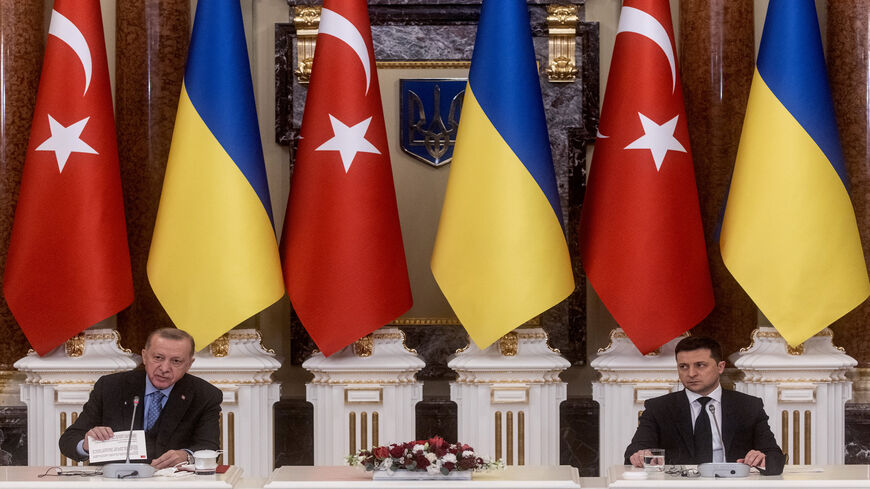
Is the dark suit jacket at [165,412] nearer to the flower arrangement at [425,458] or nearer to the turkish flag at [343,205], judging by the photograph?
the flower arrangement at [425,458]

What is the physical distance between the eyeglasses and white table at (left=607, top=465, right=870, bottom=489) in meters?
0.04

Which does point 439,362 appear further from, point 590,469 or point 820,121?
point 820,121

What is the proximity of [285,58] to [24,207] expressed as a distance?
175 centimetres

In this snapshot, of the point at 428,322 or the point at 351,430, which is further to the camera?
the point at 428,322

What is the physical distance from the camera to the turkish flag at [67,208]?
5.95 meters

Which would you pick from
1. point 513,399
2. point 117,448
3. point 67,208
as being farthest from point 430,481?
point 67,208

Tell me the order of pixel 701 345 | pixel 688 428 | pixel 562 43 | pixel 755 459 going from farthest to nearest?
pixel 562 43
pixel 688 428
pixel 701 345
pixel 755 459

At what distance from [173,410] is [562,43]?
323 centimetres

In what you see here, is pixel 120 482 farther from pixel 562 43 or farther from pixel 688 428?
pixel 562 43

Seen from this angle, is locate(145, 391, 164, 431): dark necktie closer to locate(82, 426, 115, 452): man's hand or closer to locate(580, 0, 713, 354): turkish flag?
locate(82, 426, 115, 452): man's hand

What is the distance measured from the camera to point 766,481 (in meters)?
4.10

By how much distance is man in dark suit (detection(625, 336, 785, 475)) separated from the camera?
470 centimetres

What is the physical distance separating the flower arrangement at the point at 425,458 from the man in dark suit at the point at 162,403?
3.19 ft

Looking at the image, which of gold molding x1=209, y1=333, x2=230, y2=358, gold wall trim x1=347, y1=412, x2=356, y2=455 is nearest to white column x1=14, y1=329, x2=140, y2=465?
gold molding x1=209, y1=333, x2=230, y2=358
